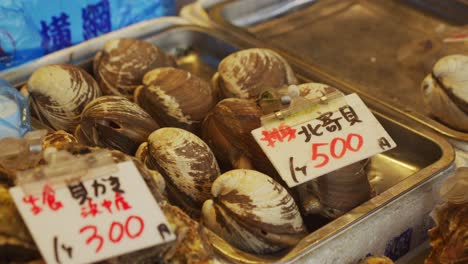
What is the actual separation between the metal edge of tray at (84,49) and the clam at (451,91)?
0.78 m

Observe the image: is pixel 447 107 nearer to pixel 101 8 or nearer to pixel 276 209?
pixel 276 209

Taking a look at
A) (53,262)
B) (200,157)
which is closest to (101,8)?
(200,157)

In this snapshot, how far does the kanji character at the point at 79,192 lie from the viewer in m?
1.02

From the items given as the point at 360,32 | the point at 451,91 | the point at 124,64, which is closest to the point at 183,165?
the point at 124,64

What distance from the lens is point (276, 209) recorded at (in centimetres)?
120

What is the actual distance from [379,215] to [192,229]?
0.43 meters

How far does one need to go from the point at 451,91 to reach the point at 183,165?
0.71 meters

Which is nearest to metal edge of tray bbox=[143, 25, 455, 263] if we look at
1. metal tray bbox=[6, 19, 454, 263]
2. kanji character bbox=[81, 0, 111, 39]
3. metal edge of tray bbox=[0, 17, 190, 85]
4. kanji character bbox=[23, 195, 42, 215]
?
metal tray bbox=[6, 19, 454, 263]

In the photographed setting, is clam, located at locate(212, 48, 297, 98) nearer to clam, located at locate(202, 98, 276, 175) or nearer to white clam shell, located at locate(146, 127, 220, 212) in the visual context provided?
clam, located at locate(202, 98, 276, 175)

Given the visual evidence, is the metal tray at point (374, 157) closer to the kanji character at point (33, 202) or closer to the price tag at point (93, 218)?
the price tag at point (93, 218)

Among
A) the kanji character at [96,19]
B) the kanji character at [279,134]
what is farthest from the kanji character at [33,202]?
the kanji character at [96,19]

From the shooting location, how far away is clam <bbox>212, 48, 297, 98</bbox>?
1.62 meters

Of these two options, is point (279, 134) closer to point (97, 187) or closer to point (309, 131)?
point (309, 131)

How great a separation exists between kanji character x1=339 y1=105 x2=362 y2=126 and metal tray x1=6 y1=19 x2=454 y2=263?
155 mm
